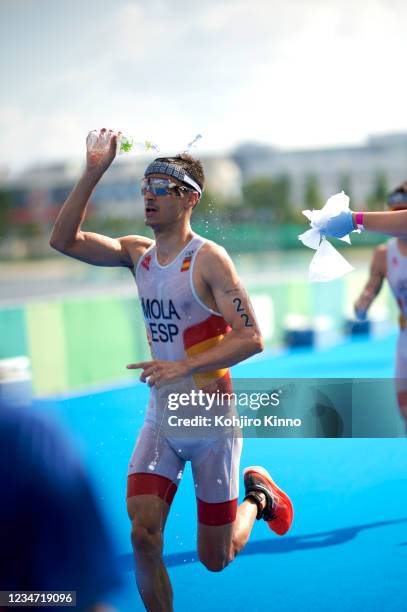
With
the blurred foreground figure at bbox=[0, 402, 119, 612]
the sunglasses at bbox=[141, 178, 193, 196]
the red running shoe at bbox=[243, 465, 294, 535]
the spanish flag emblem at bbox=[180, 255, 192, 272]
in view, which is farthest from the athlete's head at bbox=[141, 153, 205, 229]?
the blurred foreground figure at bbox=[0, 402, 119, 612]

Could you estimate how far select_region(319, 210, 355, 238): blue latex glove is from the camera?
3.37m

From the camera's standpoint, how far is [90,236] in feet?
12.3

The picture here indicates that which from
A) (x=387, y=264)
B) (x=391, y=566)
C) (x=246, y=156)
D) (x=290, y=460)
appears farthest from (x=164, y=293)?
(x=387, y=264)

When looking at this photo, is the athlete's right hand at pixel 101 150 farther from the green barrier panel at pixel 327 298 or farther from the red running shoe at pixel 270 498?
the green barrier panel at pixel 327 298

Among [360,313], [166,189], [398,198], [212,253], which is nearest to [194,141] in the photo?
[166,189]

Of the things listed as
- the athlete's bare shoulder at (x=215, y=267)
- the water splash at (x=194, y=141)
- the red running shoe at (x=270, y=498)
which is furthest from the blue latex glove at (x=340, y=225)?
the red running shoe at (x=270, y=498)

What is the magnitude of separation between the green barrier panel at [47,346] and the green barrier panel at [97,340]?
11 cm

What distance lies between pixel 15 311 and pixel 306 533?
19.9 ft

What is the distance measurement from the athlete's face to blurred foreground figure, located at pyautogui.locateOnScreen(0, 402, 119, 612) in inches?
63.8

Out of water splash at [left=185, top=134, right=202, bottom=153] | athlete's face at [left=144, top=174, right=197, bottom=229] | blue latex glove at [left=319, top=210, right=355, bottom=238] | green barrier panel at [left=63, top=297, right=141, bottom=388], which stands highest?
water splash at [left=185, top=134, right=202, bottom=153]

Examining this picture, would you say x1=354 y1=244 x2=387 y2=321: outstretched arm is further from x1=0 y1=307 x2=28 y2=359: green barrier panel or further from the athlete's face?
x1=0 y1=307 x2=28 y2=359: green barrier panel

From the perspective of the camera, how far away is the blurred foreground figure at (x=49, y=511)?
6.40 feet

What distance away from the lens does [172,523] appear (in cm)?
415

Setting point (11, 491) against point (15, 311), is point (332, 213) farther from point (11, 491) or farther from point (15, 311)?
point (15, 311)
